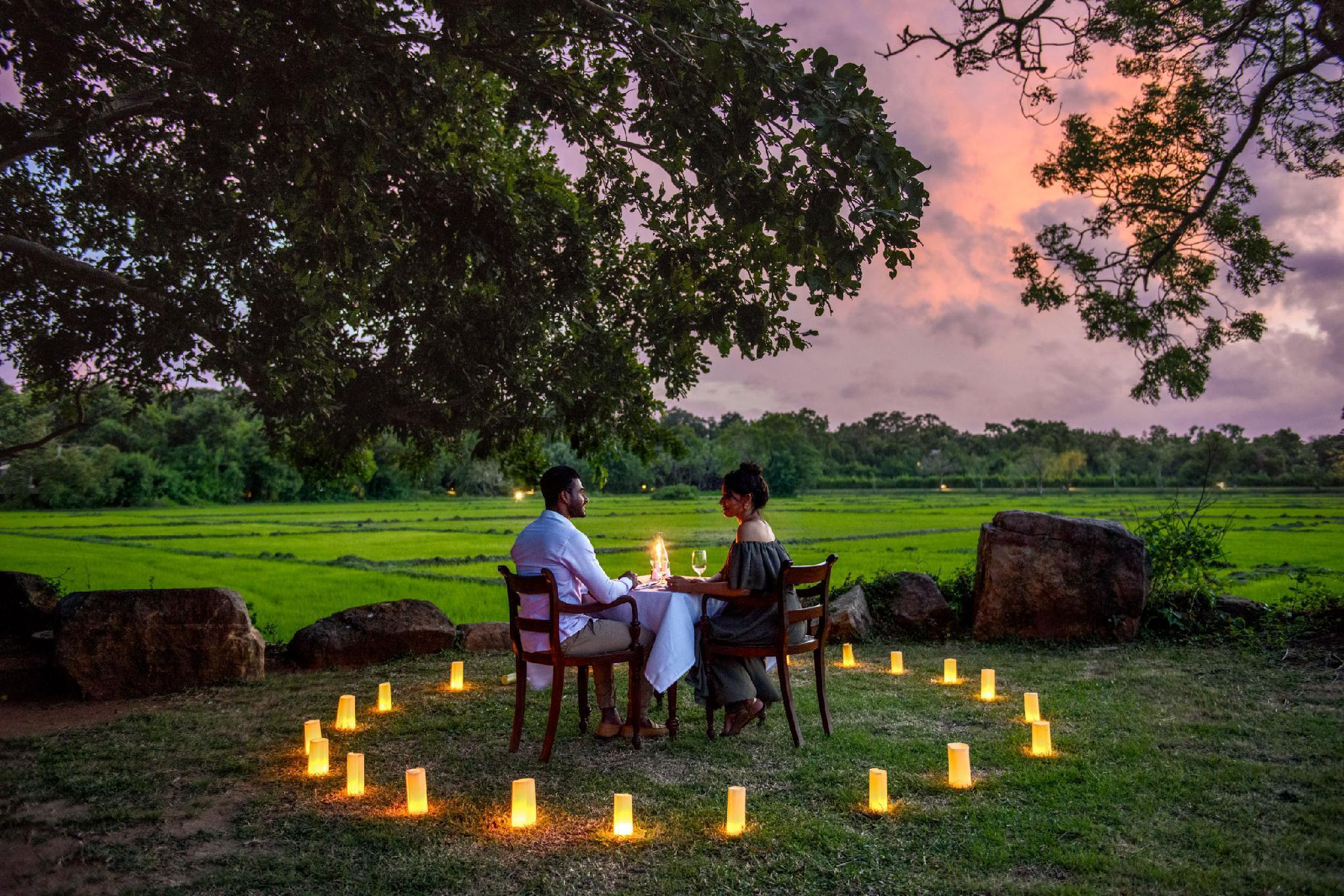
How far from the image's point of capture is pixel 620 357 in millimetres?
7852

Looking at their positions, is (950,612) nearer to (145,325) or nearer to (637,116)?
(637,116)

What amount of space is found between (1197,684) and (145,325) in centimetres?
1023

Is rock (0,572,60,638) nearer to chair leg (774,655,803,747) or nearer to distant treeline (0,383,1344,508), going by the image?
distant treeline (0,383,1344,508)

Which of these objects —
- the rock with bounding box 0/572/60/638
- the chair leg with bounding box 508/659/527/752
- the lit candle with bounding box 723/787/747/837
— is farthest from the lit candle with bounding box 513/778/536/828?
the rock with bounding box 0/572/60/638

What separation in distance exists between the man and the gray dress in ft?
1.56

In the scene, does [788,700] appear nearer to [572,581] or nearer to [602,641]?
[602,641]

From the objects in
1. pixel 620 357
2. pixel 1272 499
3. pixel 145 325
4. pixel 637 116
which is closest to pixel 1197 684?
pixel 620 357

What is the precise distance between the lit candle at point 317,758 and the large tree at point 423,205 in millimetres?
2964

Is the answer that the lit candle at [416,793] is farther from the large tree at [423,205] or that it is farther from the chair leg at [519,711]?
the large tree at [423,205]

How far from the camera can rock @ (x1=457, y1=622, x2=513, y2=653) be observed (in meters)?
8.88

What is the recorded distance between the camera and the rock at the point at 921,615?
9289 mm

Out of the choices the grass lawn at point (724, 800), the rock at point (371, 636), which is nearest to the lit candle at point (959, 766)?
the grass lawn at point (724, 800)

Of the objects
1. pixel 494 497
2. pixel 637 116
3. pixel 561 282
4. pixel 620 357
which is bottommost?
pixel 494 497

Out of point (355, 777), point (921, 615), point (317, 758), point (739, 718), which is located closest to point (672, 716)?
point (739, 718)
